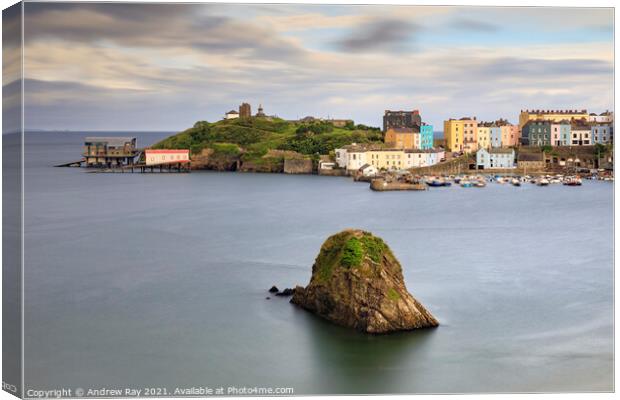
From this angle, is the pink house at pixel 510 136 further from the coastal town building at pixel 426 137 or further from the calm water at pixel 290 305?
the calm water at pixel 290 305

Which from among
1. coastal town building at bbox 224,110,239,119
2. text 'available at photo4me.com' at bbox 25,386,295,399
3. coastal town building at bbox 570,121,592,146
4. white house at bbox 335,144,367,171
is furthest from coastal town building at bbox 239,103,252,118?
text 'available at photo4me.com' at bbox 25,386,295,399

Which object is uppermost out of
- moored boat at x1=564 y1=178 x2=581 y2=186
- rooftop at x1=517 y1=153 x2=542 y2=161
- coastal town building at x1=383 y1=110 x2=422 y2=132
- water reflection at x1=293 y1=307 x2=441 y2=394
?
coastal town building at x1=383 y1=110 x2=422 y2=132

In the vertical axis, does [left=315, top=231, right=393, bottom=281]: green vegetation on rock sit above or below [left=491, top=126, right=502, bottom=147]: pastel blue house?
below

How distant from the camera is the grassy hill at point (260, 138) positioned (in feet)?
70.1

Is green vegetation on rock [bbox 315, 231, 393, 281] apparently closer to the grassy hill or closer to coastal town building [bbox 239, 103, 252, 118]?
the grassy hill

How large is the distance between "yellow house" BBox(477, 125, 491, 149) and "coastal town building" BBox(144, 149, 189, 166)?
7216 millimetres

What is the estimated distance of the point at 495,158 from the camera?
20219 mm

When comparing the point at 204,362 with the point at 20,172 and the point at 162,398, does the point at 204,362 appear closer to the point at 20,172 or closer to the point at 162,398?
the point at 162,398

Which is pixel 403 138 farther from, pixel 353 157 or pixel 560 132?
pixel 560 132

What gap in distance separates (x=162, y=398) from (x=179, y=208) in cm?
838

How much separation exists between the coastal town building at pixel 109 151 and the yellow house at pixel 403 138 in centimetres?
675

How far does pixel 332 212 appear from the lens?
12.1m

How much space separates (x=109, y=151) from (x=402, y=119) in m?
7.73

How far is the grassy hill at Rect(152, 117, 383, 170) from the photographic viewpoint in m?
21.4
